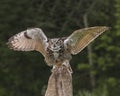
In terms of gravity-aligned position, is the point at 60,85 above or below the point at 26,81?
below

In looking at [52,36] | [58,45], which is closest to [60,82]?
[58,45]

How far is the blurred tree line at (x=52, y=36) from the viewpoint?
15.6 meters

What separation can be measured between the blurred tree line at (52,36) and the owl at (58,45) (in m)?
13.0

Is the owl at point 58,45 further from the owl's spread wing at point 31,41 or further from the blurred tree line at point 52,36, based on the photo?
the blurred tree line at point 52,36

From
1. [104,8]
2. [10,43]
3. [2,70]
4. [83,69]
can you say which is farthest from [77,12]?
[10,43]

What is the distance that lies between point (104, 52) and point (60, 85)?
14.5 metres

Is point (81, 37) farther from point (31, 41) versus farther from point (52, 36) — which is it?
point (52, 36)

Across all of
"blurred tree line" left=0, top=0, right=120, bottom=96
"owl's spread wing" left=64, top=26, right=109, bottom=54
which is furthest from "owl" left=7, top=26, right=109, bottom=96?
"blurred tree line" left=0, top=0, right=120, bottom=96

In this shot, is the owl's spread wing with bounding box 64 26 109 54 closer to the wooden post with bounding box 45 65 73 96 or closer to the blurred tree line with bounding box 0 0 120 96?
the wooden post with bounding box 45 65 73 96

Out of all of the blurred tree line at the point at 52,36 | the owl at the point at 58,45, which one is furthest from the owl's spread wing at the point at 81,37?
the blurred tree line at the point at 52,36

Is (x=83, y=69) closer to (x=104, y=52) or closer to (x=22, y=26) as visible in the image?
(x=104, y=52)

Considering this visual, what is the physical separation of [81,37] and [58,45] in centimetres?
7

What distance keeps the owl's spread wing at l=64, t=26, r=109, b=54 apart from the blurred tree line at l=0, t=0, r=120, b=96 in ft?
42.9

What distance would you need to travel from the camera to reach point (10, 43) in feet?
6.33
